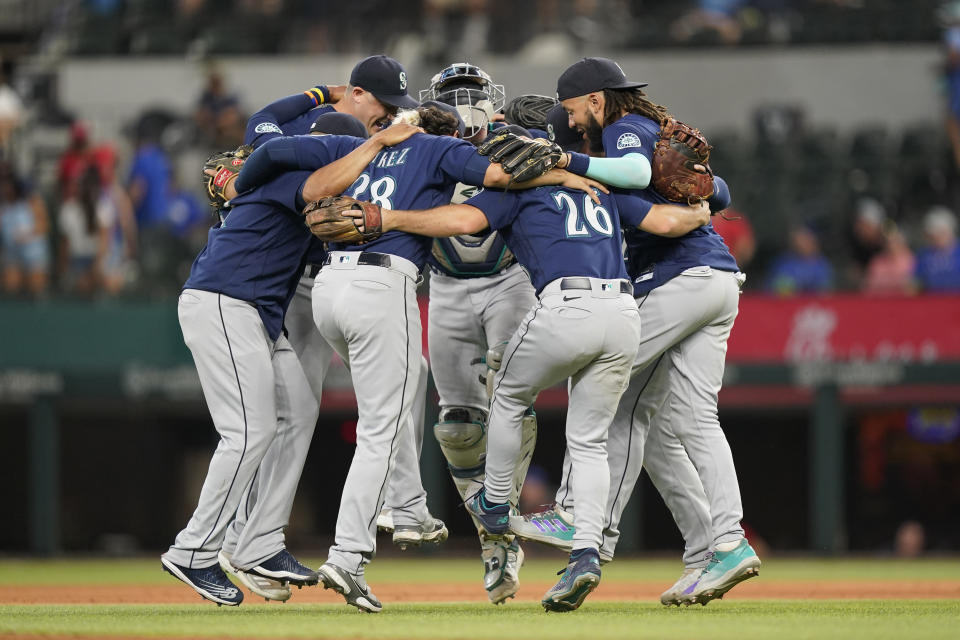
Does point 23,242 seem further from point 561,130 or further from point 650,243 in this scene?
point 650,243

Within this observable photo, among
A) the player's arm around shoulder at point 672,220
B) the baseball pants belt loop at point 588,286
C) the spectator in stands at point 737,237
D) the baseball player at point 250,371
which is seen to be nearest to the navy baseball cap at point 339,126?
the baseball player at point 250,371

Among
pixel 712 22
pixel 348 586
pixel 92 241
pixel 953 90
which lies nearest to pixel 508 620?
pixel 348 586

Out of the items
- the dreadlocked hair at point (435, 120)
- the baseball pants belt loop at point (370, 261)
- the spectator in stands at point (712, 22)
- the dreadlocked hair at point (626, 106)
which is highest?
the spectator in stands at point (712, 22)

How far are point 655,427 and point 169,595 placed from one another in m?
2.79

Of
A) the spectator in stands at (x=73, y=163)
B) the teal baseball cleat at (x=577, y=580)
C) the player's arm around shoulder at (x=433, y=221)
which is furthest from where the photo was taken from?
the spectator in stands at (x=73, y=163)

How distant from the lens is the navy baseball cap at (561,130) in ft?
21.2

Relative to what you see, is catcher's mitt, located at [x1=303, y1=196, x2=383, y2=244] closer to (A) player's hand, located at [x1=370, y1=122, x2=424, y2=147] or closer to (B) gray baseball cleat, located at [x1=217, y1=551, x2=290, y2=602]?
(A) player's hand, located at [x1=370, y1=122, x2=424, y2=147]

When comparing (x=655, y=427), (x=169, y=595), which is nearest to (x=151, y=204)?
(x=169, y=595)

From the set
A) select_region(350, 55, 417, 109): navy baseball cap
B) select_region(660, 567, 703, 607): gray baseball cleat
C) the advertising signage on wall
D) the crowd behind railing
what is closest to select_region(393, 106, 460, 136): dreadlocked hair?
select_region(350, 55, 417, 109): navy baseball cap

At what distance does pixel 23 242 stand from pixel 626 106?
739 centimetres

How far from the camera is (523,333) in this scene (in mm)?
5832

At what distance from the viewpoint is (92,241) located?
12.2 metres

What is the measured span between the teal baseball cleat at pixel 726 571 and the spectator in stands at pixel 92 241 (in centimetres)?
722

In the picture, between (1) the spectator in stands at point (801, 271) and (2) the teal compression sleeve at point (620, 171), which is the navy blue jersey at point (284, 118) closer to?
(2) the teal compression sleeve at point (620, 171)
